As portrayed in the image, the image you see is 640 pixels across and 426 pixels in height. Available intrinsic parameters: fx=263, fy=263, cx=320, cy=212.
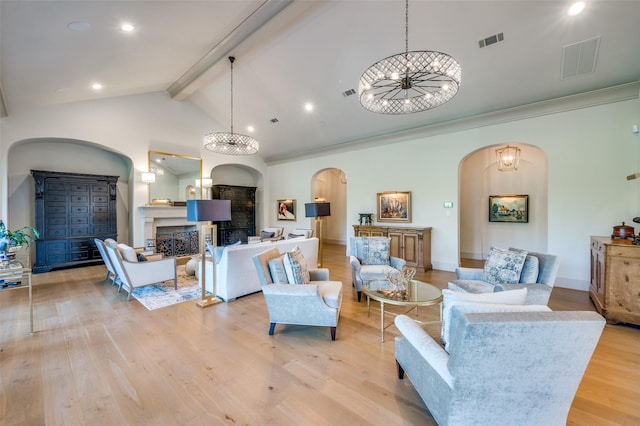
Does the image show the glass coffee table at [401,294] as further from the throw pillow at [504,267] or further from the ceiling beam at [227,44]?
the ceiling beam at [227,44]

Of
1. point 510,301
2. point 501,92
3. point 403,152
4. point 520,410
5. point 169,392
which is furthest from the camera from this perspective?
point 403,152

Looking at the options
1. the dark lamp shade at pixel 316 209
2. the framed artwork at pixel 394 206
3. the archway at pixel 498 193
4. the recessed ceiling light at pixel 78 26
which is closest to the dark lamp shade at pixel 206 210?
the dark lamp shade at pixel 316 209

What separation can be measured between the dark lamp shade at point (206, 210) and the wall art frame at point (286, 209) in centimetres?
559

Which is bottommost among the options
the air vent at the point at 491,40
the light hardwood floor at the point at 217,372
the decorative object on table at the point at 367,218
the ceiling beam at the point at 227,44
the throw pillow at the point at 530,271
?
the light hardwood floor at the point at 217,372

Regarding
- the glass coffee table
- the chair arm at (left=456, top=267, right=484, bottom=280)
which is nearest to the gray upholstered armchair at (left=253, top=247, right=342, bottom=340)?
the glass coffee table

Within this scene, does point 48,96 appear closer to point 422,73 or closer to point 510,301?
point 422,73

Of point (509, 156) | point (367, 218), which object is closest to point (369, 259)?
point (367, 218)

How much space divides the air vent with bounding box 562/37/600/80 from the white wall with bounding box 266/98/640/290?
0.85m

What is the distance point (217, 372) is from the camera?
2396 mm

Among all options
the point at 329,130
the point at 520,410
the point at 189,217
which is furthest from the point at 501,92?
the point at 189,217

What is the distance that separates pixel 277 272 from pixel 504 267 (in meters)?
2.84

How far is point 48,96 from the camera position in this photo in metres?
5.07

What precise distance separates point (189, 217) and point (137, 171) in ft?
15.0

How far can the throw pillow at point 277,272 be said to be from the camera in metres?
3.10
